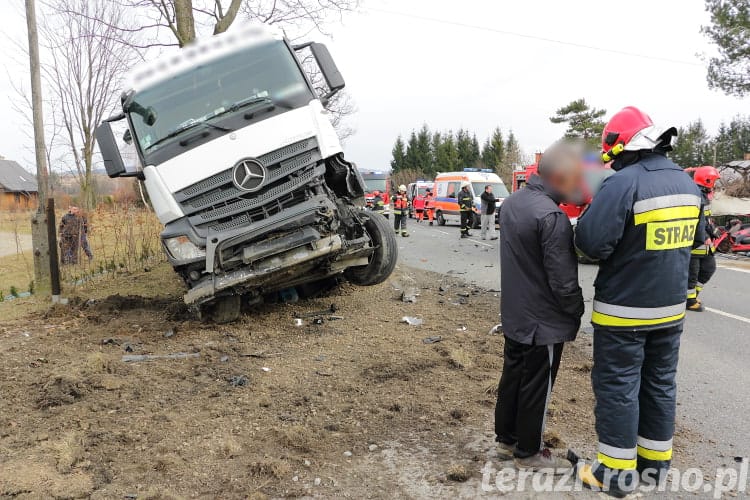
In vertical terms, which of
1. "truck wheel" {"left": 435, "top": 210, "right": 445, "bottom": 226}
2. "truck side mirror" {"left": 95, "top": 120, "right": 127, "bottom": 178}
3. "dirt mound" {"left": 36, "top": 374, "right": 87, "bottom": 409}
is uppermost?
"truck side mirror" {"left": 95, "top": 120, "right": 127, "bottom": 178}

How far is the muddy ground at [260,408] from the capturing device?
2934mm

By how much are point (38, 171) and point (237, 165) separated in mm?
5080

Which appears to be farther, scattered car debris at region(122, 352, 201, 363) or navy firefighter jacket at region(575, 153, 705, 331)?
scattered car debris at region(122, 352, 201, 363)

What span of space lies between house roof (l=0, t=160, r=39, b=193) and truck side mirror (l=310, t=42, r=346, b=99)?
190 ft

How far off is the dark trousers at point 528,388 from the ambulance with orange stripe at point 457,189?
715 inches

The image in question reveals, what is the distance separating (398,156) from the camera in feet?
241

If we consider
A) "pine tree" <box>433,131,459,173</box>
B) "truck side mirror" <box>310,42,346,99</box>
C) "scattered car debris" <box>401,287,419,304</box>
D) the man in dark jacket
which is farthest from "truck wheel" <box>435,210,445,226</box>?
"pine tree" <box>433,131,459,173</box>

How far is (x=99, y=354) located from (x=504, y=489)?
373 centimetres

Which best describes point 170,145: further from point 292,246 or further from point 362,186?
point 362,186

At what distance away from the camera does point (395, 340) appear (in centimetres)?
542

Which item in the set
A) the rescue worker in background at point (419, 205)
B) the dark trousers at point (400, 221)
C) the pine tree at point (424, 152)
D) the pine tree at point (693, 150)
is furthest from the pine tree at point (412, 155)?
the dark trousers at point (400, 221)

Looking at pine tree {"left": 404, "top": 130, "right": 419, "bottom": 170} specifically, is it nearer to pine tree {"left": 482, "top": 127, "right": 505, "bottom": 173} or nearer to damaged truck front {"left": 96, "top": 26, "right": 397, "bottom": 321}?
pine tree {"left": 482, "top": 127, "right": 505, "bottom": 173}

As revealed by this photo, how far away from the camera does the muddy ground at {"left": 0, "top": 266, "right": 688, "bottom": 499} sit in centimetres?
293

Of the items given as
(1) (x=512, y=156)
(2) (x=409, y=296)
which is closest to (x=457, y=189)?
(2) (x=409, y=296)
